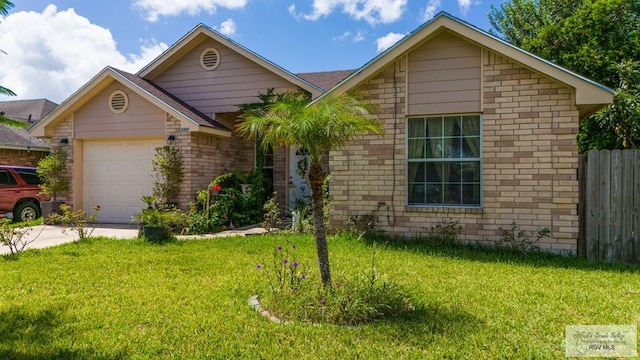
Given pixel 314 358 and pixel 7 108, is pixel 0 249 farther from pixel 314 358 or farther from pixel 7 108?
pixel 7 108

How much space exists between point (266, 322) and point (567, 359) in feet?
8.73

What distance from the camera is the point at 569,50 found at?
1662cm

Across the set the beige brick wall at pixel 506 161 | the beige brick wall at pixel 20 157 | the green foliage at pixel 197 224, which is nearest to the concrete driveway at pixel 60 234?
the green foliage at pixel 197 224

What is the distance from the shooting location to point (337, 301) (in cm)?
424

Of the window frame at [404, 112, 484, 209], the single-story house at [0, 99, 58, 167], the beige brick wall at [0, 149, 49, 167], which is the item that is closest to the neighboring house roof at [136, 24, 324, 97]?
the window frame at [404, 112, 484, 209]

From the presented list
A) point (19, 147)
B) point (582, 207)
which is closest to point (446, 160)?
point (582, 207)

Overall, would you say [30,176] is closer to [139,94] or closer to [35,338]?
[139,94]

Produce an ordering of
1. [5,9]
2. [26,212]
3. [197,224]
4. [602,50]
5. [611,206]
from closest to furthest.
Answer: [5,9], [611,206], [197,224], [26,212], [602,50]

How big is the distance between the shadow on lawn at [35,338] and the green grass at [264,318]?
1 cm

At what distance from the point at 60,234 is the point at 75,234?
1.15 ft

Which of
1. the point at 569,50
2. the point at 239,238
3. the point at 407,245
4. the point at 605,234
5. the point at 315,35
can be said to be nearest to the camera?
the point at 605,234

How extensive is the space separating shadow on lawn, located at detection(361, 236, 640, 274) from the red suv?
11.1 meters

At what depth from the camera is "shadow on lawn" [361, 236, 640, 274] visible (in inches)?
267

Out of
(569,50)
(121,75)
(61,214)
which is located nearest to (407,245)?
(121,75)
